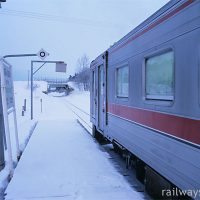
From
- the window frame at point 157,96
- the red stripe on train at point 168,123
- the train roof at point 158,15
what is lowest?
the red stripe on train at point 168,123

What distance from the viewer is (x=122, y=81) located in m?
7.62

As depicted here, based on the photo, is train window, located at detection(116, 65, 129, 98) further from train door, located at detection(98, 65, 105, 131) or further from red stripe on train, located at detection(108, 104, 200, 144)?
train door, located at detection(98, 65, 105, 131)

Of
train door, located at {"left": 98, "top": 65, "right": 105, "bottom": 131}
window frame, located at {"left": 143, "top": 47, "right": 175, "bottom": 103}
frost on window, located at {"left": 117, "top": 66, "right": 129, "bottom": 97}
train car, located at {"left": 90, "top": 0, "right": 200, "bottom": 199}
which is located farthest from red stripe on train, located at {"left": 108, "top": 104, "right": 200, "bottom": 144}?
train door, located at {"left": 98, "top": 65, "right": 105, "bottom": 131}

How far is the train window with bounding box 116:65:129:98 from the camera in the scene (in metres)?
7.18

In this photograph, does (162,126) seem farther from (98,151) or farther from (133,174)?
(98,151)

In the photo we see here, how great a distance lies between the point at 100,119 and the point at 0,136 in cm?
366

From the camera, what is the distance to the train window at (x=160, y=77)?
15.2 feet

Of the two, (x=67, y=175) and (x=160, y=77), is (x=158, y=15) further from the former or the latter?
(x=67, y=175)

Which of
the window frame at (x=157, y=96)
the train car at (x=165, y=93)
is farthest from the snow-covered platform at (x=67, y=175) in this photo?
the window frame at (x=157, y=96)

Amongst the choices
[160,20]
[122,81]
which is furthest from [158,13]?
[122,81]

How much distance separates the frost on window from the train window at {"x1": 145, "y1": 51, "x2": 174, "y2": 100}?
4.77ft

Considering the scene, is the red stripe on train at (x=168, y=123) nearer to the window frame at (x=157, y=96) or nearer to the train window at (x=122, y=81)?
the window frame at (x=157, y=96)

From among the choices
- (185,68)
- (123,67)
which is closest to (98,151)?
(123,67)

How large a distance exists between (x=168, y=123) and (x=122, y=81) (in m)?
3.18
